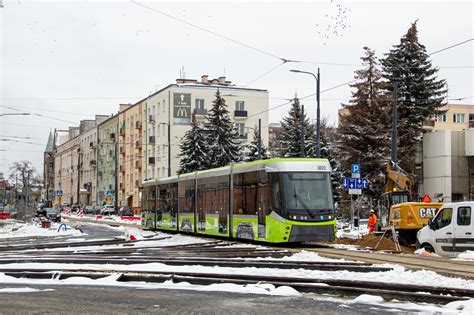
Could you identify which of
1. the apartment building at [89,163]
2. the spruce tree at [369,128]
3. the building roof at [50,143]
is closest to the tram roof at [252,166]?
the spruce tree at [369,128]

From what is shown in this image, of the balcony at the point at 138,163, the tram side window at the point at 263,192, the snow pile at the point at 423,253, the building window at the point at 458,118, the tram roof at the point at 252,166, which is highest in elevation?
the building window at the point at 458,118

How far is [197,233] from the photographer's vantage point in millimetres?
31391

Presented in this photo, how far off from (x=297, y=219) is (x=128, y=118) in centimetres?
7475

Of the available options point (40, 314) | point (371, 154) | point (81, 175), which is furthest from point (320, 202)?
point (81, 175)

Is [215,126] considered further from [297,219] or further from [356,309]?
[356,309]

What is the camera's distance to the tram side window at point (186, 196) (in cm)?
3138

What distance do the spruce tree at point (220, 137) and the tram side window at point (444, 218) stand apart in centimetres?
4300

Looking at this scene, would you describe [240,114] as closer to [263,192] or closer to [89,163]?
[89,163]

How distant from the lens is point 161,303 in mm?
10617

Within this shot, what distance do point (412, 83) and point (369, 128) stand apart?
5.21m

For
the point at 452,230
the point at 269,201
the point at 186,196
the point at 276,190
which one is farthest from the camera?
the point at 186,196

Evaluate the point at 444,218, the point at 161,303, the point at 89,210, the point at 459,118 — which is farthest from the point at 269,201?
the point at 89,210

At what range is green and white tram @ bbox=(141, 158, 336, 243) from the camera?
22.2m

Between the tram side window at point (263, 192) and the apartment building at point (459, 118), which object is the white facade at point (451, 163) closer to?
the tram side window at point (263, 192)
